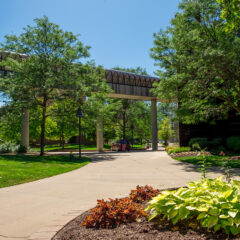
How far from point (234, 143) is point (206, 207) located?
17.5 meters

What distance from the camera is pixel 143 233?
2975 millimetres

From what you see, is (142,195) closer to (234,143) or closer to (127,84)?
(234,143)

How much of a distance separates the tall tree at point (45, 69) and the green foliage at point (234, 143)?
1131 cm

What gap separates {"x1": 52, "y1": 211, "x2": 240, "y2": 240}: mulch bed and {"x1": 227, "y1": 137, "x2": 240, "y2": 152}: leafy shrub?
16887mm

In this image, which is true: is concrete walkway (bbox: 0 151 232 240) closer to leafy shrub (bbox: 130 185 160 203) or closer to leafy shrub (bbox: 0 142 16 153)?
leafy shrub (bbox: 130 185 160 203)

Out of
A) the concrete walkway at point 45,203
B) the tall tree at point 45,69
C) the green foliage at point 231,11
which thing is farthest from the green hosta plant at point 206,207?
the tall tree at point 45,69

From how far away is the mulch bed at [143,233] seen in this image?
9.20 ft

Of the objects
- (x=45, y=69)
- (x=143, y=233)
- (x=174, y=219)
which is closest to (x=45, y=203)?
(x=143, y=233)

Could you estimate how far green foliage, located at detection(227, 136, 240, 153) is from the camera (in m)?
18.0

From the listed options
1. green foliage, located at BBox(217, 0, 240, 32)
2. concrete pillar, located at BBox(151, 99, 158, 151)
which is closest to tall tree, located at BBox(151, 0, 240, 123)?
green foliage, located at BBox(217, 0, 240, 32)

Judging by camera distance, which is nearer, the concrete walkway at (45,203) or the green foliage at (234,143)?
the concrete walkway at (45,203)

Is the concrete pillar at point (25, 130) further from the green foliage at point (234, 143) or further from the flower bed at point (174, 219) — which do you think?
the flower bed at point (174, 219)

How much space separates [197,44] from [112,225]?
11077mm

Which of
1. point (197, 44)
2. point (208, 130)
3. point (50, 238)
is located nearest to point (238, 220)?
point (50, 238)
